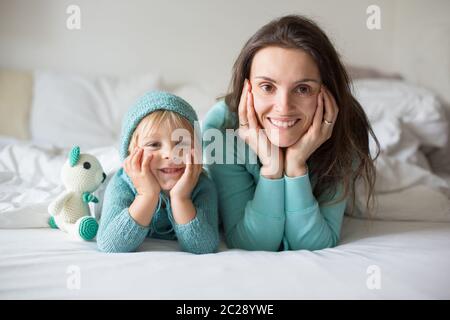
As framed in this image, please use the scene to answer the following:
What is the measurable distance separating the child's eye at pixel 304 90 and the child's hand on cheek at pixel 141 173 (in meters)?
0.36

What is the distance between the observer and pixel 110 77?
233 centimetres

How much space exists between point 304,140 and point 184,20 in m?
1.45

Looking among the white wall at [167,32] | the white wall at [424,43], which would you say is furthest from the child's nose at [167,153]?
the white wall at [424,43]

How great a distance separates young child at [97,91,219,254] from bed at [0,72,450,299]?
42 millimetres

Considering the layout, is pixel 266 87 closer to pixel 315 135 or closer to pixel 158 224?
pixel 315 135

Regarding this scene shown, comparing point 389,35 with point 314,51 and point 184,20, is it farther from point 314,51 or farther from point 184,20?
point 314,51

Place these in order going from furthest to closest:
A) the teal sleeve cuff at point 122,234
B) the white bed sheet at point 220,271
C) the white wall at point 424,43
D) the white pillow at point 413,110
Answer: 1. the white wall at point 424,43
2. the white pillow at point 413,110
3. the teal sleeve cuff at point 122,234
4. the white bed sheet at point 220,271

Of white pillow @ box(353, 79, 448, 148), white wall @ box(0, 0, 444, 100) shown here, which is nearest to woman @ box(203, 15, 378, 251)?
white pillow @ box(353, 79, 448, 148)

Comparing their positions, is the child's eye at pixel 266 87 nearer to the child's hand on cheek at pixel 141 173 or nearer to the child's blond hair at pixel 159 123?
the child's blond hair at pixel 159 123

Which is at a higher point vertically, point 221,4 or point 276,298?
point 221,4

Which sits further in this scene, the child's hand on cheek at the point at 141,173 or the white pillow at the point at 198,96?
the white pillow at the point at 198,96

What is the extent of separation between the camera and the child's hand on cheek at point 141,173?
999 mm

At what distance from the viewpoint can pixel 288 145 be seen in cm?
110
